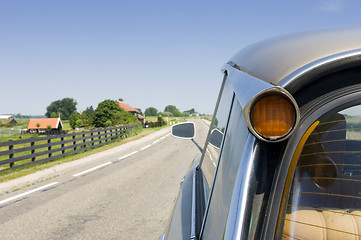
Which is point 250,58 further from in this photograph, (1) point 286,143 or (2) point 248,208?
(2) point 248,208

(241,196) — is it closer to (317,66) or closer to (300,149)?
(300,149)

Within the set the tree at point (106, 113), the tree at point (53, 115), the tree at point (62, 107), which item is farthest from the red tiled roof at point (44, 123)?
the tree at point (106, 113)

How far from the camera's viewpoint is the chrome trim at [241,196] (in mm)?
975

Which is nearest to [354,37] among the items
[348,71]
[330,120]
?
[348,71]

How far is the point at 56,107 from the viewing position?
19162 cm

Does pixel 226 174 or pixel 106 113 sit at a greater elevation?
pixel 106 113

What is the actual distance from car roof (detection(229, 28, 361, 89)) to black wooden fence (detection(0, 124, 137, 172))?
35.9 feet

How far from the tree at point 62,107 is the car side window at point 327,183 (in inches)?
7792

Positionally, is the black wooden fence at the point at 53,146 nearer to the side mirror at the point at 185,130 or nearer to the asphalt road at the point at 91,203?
the asphalt road at the point at 91,203

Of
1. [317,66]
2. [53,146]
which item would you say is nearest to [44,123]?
[53,146]

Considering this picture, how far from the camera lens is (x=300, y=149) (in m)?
1.05

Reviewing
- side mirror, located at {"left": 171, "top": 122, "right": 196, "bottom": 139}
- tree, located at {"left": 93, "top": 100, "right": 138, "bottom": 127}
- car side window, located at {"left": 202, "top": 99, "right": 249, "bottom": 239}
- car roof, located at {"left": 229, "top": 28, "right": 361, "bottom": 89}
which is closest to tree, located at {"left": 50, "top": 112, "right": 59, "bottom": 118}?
tree, located at {"left": 93, "top": 100, "right": 138, "bottom": 127}

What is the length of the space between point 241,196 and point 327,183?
0.30m

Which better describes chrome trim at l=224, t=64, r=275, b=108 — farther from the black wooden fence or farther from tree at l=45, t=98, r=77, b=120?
tree at l=45, t=98, r=77, b=120
